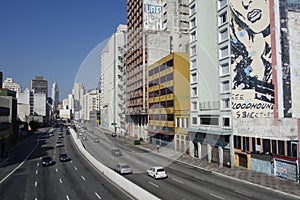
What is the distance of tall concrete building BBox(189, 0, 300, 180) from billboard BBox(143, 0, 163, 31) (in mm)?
37630

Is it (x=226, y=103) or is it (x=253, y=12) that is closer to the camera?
(x=253, y=12)

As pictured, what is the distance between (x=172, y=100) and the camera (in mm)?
56656

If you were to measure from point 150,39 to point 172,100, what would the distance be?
95.1 ft

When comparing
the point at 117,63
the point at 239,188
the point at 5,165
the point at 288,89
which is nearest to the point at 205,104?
the point at 288,89

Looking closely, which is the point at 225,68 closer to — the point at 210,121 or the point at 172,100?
the point at 210,121

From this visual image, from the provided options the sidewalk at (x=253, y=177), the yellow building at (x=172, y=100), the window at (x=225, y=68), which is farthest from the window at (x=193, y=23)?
the sidewalk at (x=253, y=177)

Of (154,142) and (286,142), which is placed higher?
(286,142)

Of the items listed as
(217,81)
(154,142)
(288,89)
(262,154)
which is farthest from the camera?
(154,142)

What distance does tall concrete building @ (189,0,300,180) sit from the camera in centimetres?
3356

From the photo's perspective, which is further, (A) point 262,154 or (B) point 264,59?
(B) point 264,59

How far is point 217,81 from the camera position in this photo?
42531 millimetres

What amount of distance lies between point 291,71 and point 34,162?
4517 cm

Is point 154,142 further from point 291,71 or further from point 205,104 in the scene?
point 291,71

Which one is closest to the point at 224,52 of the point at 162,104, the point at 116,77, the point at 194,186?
the point at 194,186
